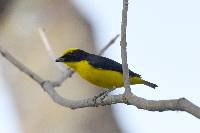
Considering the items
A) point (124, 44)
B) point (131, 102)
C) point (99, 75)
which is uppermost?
point (124, 44)

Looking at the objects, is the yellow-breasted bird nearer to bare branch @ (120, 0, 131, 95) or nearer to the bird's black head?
the bird's black head

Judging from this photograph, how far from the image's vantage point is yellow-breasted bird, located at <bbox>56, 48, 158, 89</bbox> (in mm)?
4073

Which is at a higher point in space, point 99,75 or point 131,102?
point 131,102

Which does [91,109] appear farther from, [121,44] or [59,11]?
[121,44]

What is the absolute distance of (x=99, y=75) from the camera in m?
4.17

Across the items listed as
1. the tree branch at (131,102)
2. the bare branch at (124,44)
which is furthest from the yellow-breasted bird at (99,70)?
the bare branch at (124,44)

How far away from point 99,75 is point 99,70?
0.07 m

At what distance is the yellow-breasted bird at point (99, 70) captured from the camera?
4.07 m

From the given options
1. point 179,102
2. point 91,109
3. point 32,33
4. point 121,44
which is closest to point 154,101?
point 179,102

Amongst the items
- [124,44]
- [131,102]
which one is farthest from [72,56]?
[131,102]

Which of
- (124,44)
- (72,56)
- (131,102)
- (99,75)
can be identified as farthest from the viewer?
(72,56)

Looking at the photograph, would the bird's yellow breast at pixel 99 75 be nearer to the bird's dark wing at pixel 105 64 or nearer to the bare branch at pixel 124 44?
the bird's dark wing at pixel 105 64

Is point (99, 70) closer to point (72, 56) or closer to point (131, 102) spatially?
point (72, 56)

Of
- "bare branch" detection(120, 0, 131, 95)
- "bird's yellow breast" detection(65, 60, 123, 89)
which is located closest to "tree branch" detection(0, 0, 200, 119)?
"bare branch" detection(120, 0, 131, 95)
